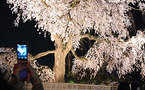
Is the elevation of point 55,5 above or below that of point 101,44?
above

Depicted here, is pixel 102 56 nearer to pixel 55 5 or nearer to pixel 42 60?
pixel 55 5

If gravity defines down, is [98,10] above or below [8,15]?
below

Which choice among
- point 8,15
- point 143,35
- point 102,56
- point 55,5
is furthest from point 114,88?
point 8,15

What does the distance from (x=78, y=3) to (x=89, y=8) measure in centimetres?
66

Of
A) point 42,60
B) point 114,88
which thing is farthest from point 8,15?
point 114,88

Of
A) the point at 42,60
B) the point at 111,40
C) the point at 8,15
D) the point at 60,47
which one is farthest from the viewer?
the point at 42,60

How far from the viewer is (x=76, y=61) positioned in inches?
561

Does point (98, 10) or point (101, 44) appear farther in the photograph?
point (101, 44)

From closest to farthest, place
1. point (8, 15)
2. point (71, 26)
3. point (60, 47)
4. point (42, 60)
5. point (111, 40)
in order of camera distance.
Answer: point (71, 26) → point (111, 40) → point (60, 47) → point (8, 15) → point (42, 60)

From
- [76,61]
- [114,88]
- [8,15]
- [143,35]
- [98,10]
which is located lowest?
[114,88]

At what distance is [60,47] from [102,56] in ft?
6.50

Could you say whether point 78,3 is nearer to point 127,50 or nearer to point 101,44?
point 101,44

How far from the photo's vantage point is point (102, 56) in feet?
43.3

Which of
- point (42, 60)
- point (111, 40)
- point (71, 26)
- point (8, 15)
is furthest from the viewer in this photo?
point (42, 60)
